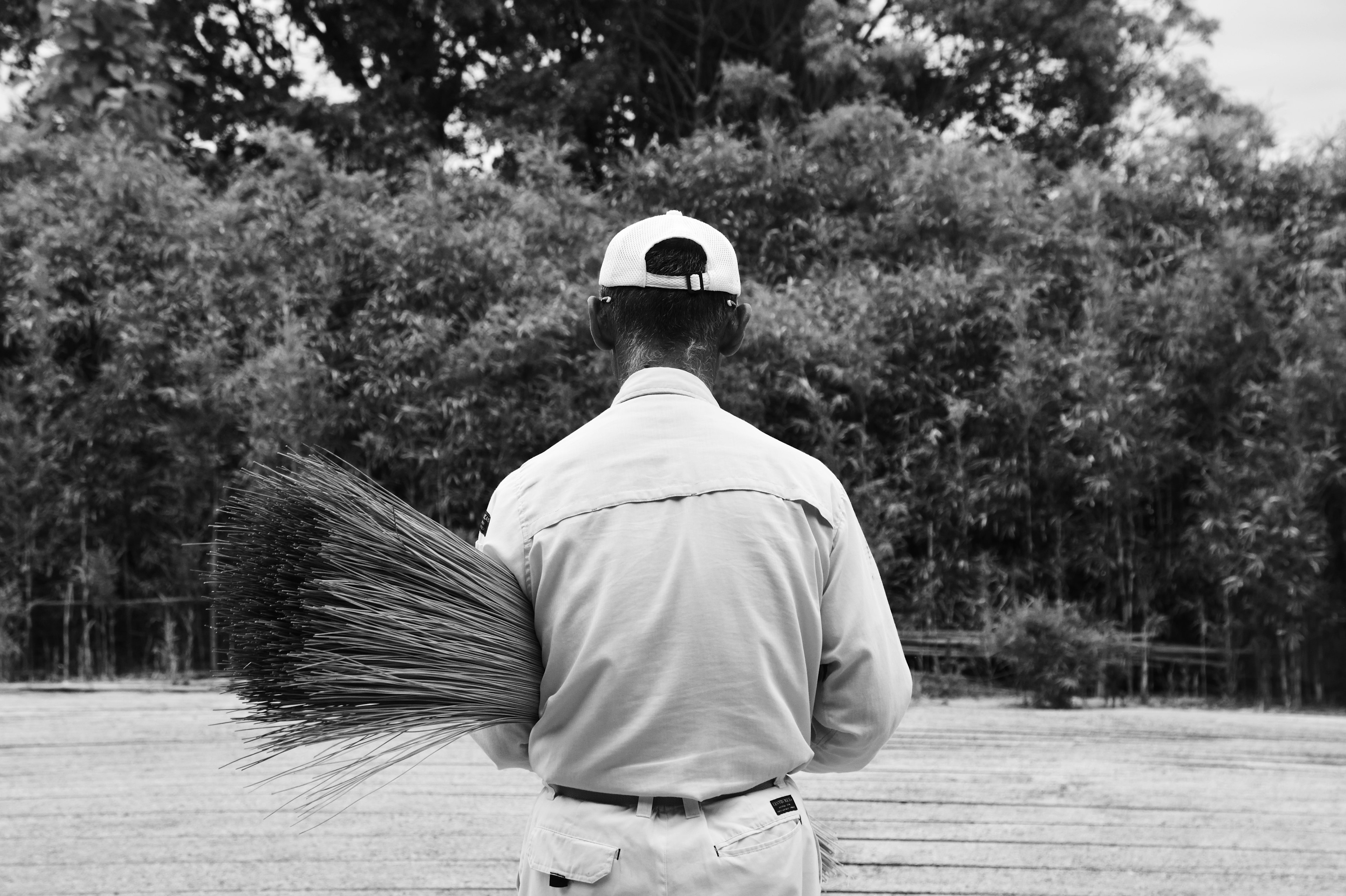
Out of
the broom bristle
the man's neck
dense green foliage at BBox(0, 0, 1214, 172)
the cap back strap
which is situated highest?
dense green foliage at BBox(0, 0, 1214, 172)

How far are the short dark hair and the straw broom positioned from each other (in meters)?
0.26

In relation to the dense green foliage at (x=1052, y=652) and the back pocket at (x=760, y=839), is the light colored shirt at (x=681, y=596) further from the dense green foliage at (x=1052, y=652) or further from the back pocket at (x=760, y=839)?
the dense green foliage at (x=1052, y=652)

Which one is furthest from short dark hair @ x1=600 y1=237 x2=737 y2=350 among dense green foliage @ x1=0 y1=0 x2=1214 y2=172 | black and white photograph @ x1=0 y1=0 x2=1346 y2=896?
dense green foliage @ x1=0 y1=0 x2=1214 y2=172

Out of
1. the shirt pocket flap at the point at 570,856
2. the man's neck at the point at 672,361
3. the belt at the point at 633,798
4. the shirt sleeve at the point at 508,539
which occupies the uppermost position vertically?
the man's neck at the point at 672,361

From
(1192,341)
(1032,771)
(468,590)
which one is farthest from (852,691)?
(1192,341)

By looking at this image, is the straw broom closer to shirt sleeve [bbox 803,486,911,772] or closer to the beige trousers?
the beige trousers

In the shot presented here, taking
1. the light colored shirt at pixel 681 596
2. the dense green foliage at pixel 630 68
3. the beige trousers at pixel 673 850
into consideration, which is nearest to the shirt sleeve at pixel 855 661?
the light colored shirt at pixel 681 596

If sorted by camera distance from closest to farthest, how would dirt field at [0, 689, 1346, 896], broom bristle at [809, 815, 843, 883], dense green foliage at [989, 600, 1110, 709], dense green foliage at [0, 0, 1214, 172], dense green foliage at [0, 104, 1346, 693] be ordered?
broom bristle at [809, 815, 843, 883]
dirt field at [0, 689, 1346, 896]
dense green foliage at [989, 600, 1110, 709]
dense green foliage at [0, 104, 1346, 693]
dense green foliage at [0, 0, 1214, 172]

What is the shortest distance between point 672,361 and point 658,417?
0.07 meters

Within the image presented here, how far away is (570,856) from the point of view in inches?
41.3

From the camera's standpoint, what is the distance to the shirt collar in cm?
111

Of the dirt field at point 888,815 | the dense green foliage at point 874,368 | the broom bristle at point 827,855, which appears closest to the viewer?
the broom bristle at point 827,855

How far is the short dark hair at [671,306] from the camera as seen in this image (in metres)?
1.11

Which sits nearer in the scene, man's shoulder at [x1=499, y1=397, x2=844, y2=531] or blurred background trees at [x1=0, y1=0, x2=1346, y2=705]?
man's shoulder at [x1=499, y1=397, x2=844, y2=531]
